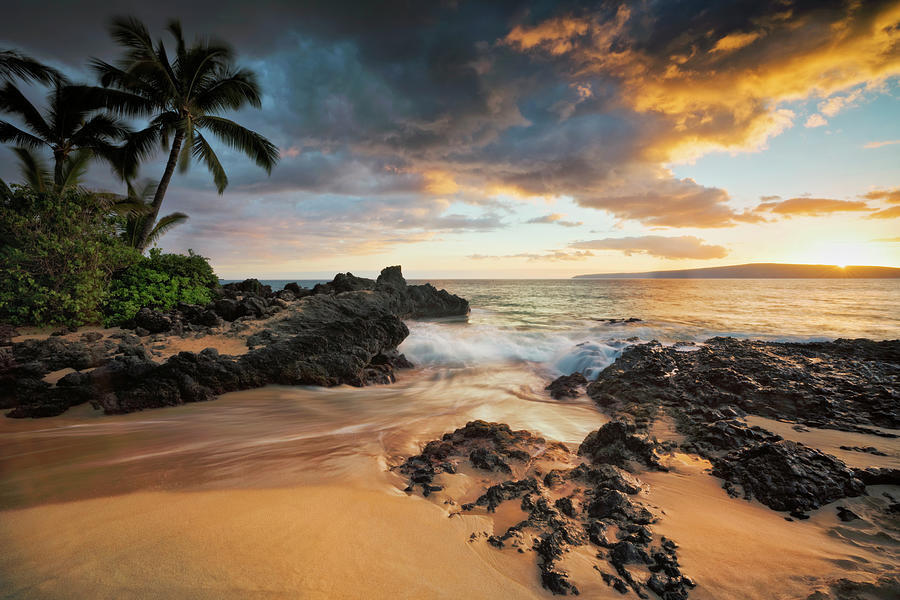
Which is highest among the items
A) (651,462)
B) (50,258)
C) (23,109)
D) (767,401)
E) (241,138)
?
(23,109)

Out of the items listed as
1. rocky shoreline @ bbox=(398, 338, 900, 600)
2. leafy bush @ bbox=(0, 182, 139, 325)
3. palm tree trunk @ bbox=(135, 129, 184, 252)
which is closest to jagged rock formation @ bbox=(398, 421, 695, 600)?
rocky shoreline @ bbox=(398, 338, 900, 600)

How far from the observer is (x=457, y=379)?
9797 mm

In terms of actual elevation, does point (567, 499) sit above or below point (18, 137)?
below

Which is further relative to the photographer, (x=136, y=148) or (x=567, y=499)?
(x=136, y=148)

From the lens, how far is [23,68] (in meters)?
13.4

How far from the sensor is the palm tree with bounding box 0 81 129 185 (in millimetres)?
14773

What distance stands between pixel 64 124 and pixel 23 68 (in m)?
2.71

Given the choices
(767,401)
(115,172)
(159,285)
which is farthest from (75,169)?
(767,401)

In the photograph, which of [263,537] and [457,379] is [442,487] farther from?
[457,379]

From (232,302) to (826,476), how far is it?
11.8 meters

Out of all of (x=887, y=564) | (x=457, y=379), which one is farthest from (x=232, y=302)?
(x=887, y=564)

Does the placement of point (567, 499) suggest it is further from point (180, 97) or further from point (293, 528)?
point (180, 97)

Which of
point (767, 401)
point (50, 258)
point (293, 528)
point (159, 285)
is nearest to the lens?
point (293, 528)

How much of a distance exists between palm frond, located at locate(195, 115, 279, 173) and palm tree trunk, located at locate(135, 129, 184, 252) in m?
1.44
